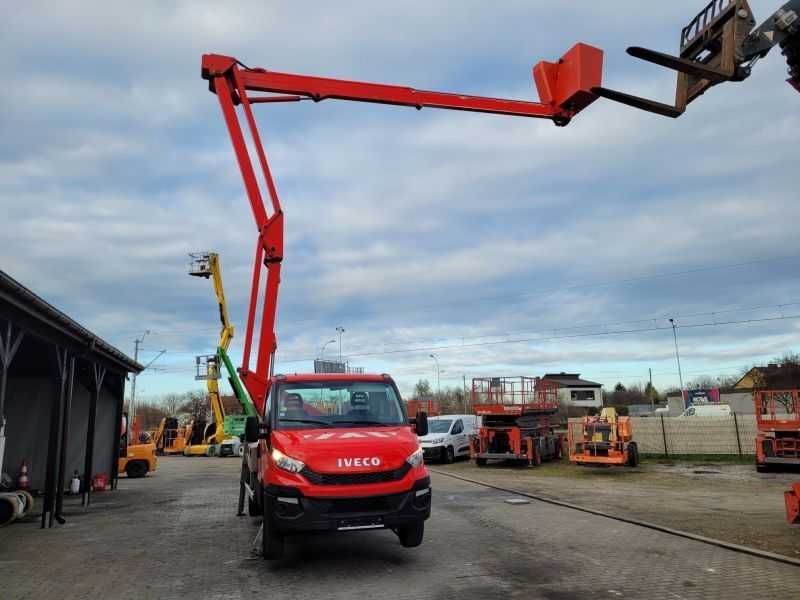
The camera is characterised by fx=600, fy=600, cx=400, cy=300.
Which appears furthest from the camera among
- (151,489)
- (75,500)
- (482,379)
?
(482,379)

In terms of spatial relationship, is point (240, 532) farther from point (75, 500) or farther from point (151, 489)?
point (151, 489)

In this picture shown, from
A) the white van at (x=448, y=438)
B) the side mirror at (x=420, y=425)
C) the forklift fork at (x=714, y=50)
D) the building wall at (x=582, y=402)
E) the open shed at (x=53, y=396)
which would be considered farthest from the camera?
the building wall at (x=582, y=402)

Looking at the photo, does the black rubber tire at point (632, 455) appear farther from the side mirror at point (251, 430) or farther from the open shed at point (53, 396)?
the side mirror at point (251, 430)

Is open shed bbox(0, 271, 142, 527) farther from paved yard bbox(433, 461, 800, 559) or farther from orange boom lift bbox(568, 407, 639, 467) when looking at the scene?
orange boom lift bbox(568, 407, 639, 467)

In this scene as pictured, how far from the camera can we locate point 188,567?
300 inches

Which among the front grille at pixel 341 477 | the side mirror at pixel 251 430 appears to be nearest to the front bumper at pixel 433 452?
the side mirror at pixel 251 430

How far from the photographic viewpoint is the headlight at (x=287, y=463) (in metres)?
6.87

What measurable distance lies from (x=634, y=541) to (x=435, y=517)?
363 cm

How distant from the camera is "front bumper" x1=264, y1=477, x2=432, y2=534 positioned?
672 centimetres

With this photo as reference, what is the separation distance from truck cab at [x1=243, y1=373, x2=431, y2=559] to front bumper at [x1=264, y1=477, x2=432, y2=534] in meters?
0.01

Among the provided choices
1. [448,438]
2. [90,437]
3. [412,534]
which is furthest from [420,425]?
[448,438]

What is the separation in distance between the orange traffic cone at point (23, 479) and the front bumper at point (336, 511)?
37.5 ft

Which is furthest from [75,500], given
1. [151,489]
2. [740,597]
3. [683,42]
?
[683,42]

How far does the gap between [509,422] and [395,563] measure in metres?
15.2
